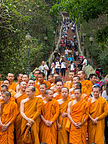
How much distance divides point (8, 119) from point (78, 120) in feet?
6.01

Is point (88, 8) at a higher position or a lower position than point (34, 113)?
higher

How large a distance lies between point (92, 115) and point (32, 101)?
1.65 metres

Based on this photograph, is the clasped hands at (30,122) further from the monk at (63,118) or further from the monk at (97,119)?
the monk at (97,119)

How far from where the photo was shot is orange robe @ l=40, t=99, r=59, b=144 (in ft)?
23.2

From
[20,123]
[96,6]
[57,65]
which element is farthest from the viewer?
[57,65]

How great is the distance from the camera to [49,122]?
704 cm

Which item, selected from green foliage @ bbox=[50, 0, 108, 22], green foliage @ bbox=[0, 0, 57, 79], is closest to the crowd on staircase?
green foliage @ bbox=[0, 0, 57, 79]

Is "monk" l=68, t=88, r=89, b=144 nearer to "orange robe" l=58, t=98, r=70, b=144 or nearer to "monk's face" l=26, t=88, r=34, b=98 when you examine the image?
"orange robe" l=58, t=98, r=70, b=144

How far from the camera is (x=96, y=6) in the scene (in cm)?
1247

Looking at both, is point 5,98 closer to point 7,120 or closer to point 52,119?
point 7,120

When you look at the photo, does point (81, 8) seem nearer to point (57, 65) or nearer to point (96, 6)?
point (96, 6)

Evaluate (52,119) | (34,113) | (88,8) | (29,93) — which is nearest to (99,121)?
(52,119)

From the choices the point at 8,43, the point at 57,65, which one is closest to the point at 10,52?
the point at 8,43

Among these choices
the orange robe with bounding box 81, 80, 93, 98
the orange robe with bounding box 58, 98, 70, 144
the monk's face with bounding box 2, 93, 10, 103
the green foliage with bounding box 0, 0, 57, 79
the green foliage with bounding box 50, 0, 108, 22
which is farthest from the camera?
the green foliage with bounding box 0, 0, 57, 79
